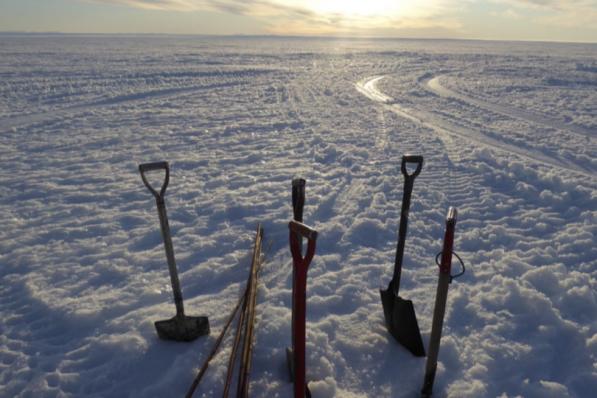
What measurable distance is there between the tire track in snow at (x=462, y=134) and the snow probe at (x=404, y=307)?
5.44m

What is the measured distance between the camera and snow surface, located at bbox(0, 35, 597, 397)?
9.77 ft

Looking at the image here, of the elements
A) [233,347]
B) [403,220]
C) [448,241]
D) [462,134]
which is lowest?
[233,347]

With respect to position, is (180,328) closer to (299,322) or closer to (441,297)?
(299,322)

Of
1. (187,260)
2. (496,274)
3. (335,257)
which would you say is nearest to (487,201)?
(496,274)

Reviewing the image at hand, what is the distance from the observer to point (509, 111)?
41.1 feet

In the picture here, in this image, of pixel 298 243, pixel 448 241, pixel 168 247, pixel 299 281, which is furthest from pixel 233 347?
pixel 448 241

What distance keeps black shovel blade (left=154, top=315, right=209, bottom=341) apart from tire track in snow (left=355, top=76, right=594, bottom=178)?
6.79m

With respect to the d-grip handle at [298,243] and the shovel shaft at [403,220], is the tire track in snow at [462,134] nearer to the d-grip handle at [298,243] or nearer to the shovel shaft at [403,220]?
the shovel shaft at [403,220]

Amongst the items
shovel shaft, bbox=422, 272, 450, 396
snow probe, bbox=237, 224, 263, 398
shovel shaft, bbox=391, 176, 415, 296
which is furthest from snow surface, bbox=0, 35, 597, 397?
shovel shaft, bbox=391, 176, 415, 296

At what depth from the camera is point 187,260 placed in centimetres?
447

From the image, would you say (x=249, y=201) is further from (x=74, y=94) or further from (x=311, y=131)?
(x=74, y=94)

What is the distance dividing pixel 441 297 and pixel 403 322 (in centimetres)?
87

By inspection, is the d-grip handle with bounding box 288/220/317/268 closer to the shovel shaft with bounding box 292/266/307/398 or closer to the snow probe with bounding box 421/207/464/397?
the shovel shaft with bounding box 292/266/307/398

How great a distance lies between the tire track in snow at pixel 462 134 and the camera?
746 cm
